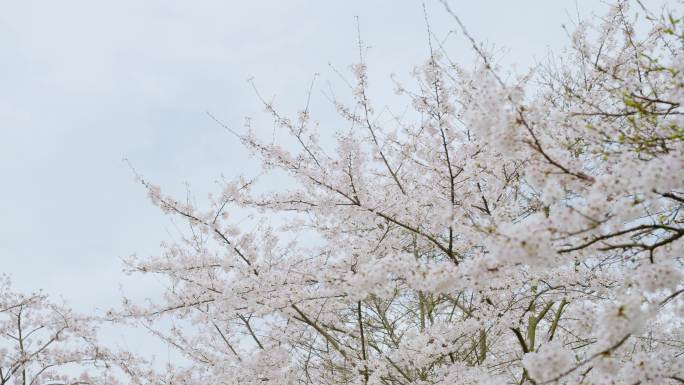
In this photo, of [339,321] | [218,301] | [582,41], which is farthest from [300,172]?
[582,41]

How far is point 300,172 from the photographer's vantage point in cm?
484

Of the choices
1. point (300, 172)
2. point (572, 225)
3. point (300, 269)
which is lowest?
point (572, 225)

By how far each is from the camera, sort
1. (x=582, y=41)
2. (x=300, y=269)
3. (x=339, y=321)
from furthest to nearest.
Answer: (x=339, y=321)
(x=582, y=41)
(x=300, y=269)

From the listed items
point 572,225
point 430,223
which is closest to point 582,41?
point 430,223

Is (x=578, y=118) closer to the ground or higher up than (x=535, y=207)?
closer to the ground

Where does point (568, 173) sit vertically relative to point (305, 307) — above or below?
below

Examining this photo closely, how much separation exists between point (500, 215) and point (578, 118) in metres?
1.43

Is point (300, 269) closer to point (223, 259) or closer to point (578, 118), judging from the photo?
point (223, 259)

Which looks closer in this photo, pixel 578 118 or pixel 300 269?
pixel 578 118

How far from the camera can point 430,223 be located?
5.30 m

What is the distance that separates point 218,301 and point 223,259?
54 cm

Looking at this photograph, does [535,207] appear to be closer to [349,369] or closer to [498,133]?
[349,369]

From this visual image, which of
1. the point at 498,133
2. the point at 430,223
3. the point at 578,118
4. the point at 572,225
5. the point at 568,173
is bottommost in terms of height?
the point at 572,225

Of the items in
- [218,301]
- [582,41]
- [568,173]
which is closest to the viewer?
[568,173]
